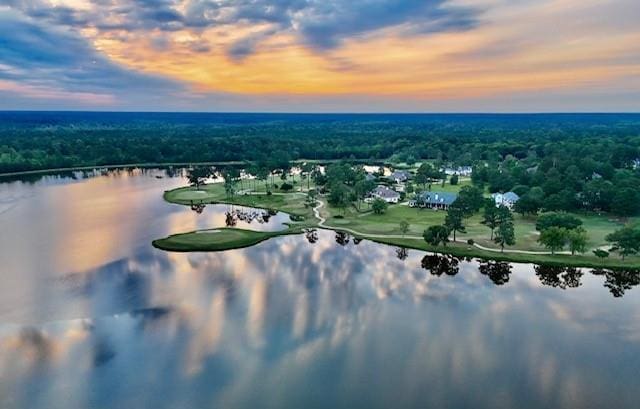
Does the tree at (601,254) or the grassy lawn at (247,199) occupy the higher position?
the tree at (601,254)

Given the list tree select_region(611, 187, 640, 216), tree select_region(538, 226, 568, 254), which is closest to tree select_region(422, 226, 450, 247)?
tree select_region(538, 226, 568, 254)

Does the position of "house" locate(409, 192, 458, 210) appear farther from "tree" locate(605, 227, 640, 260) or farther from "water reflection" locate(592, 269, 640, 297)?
"water reflection" locate(592, 269, 640, 297)

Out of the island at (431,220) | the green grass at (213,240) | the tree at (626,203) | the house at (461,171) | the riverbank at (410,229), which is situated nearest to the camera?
the riverbank at (410,229)

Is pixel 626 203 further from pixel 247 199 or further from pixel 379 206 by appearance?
pixel 247 199

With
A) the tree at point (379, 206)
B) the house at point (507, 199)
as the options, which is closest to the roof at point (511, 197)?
the house at point (507, 199)

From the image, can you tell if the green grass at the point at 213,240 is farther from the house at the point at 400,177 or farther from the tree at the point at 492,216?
the house at the point at 400,177

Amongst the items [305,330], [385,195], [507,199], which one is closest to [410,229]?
[385,195]
